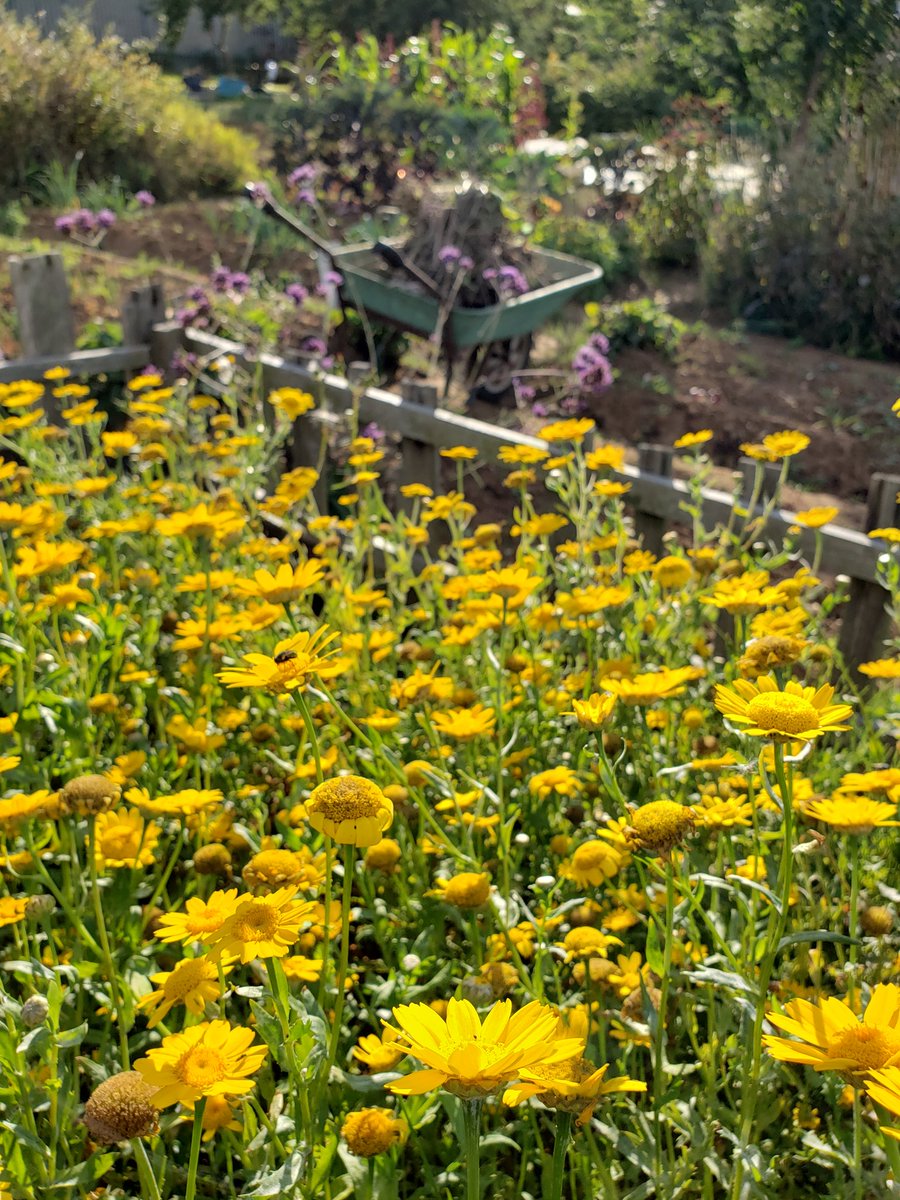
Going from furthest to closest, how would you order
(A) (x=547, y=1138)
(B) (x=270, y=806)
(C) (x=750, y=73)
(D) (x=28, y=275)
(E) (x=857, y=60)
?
1. (D) (x=28, y=275)
2. (C) (x=750, y=73)
3. (B) (x=270, y=806)
4. (E) (x=857, y=60)
5. (A) (x=547, y=1138)

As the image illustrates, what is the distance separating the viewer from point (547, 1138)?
1.33 metres

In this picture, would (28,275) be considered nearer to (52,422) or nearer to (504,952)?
(52,422)

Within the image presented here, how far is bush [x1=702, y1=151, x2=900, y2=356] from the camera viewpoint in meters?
7.26

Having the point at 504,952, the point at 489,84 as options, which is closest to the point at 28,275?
the point at 504,952

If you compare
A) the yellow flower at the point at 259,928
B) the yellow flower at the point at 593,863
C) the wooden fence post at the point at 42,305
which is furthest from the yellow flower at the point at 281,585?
the wooden fence post at the point at 42,305

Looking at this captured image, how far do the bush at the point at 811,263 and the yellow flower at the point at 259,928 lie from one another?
6674 mm

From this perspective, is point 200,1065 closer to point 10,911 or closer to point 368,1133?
point 368,1133

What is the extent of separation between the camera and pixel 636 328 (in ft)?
22.8

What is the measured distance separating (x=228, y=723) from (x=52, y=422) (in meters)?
2.92

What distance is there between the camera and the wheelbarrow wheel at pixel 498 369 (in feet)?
17.9

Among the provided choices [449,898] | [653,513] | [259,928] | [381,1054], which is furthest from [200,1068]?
[653,513]

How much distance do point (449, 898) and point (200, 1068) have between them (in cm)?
44

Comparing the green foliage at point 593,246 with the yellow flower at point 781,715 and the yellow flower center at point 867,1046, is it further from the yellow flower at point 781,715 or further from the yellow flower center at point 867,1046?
the yellow flower center at point 867,1046

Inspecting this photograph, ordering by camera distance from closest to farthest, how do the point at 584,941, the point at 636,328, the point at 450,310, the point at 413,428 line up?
the point at 584,941 < the point at 413,428 < the point at 450,310 < the point at 636,328
